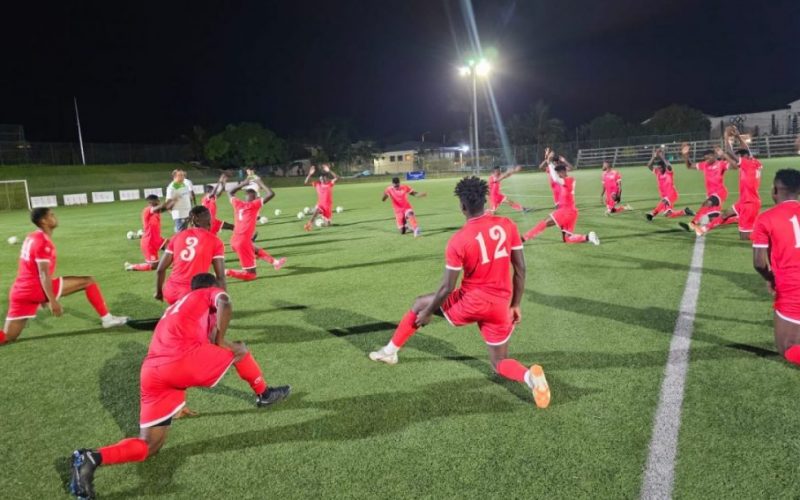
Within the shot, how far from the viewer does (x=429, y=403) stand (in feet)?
14.9

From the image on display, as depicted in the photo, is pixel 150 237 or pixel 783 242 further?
pixel 150 237

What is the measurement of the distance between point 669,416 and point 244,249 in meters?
8.10

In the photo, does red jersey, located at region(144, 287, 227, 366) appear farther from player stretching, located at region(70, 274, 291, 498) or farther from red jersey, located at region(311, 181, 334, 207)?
red jersey, located at region(311, 181, 334, 207)

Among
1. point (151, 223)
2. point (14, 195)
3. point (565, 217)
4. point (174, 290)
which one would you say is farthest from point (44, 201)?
point (174, 290)

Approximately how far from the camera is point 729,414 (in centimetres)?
405

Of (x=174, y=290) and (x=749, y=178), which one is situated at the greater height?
(x=749, y=178)

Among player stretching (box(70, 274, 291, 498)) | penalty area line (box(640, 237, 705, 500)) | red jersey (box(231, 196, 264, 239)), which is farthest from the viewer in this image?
red jersey (box(231, 196, 264, 239))

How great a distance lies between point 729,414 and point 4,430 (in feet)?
19.1

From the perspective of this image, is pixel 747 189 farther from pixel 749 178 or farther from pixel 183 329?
pixel 183 329

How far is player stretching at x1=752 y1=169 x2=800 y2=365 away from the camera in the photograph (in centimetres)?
463

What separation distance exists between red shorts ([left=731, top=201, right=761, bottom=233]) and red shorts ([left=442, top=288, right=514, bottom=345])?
8.78 metres

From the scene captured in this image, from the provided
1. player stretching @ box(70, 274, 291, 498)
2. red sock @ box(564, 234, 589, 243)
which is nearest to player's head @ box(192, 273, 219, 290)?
player stretching @ box(70, 274, 291, 498)

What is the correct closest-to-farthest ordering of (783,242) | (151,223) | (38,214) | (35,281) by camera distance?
(783,242) < (38,214) < (35,281) < (151,223)

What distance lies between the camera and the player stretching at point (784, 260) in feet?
15.2
